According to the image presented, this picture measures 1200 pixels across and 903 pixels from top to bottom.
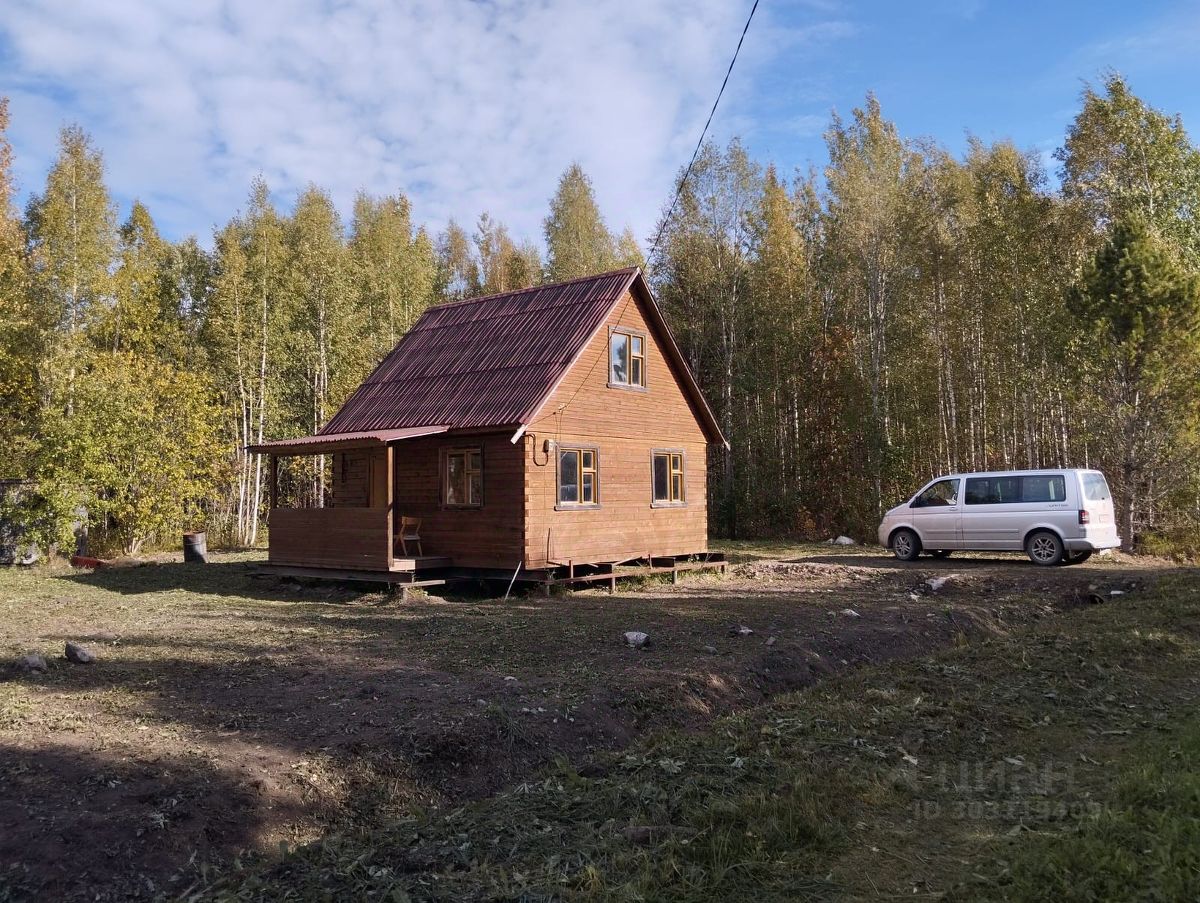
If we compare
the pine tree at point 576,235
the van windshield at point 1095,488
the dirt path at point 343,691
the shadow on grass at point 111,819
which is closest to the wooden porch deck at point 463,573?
the dirt path at point 343,691

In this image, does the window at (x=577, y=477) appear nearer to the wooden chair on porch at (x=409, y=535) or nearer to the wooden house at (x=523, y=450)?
the wooden house at (x=523, y=450)

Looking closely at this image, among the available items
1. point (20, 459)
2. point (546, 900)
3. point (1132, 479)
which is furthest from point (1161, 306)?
point (20, 459)

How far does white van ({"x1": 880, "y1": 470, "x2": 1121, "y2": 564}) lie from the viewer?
16250mm

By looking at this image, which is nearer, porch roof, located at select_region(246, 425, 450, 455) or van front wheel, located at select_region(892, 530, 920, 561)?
porch roof, located at select_region(246, 425, 450, 455)

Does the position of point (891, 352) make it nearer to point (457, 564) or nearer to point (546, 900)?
point (457, 564)

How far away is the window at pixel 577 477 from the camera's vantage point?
15.5m

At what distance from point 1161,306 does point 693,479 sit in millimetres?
11242

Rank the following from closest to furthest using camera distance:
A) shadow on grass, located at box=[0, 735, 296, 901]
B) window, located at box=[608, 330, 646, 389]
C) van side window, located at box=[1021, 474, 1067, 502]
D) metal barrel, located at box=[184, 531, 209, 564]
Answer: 1. shadow on grass, located at box=[0, 735, 296, 901]
2. van side window, located at box=[1021, 474, 1067, 502]
3. window, located at box=[608, 330, 646, 389]
4. metal barrel, located at box=[184, 531, 209, 564]

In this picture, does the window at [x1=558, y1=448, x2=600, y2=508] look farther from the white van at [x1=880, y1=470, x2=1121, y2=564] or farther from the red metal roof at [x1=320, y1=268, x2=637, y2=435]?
the white van at [x1=880, y1=470, x2=1121, y2=564]

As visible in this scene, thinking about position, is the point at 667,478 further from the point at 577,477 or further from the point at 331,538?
the point at 331,538

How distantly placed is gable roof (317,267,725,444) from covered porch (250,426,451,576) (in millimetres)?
1009

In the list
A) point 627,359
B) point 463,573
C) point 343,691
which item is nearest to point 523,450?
point 463,573

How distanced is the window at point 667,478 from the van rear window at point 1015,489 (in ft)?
20.0

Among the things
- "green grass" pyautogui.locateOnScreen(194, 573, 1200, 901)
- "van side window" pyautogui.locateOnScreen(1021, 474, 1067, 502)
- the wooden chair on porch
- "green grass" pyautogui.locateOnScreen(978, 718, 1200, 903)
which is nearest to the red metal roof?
the wooden chair on porch
